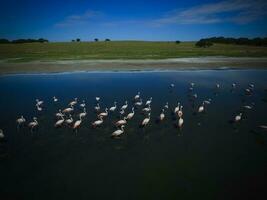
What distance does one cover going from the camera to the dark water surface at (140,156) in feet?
32.7

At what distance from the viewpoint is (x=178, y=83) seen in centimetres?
2912

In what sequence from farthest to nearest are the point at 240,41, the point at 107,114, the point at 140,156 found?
the point at 240,41 < the point at 107,114 < the point at 140,156

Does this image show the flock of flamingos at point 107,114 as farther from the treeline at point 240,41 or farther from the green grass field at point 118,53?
the treeline at point 240,41

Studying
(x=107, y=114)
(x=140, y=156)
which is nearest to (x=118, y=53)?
(x=107, y=114)

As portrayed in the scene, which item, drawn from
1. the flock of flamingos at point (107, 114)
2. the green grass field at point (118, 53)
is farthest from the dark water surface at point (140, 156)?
the green grass field at point (118, 53)

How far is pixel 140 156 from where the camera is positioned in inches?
486

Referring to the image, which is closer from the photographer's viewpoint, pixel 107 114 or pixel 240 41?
pixel 107 114

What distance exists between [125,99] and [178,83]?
26.5ft

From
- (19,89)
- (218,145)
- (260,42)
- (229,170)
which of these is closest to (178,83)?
(19,89)

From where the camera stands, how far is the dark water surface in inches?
392

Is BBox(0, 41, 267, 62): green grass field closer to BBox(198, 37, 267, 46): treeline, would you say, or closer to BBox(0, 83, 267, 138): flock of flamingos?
BBox(198, 37, 267, 46): treeline

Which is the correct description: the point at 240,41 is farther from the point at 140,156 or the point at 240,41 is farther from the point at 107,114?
the point at 140,156

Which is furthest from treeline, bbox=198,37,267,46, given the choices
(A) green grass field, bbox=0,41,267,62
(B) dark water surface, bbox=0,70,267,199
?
(B) dark water surface, bbox=0,70,267,199

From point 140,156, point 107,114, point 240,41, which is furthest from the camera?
point 240,41
